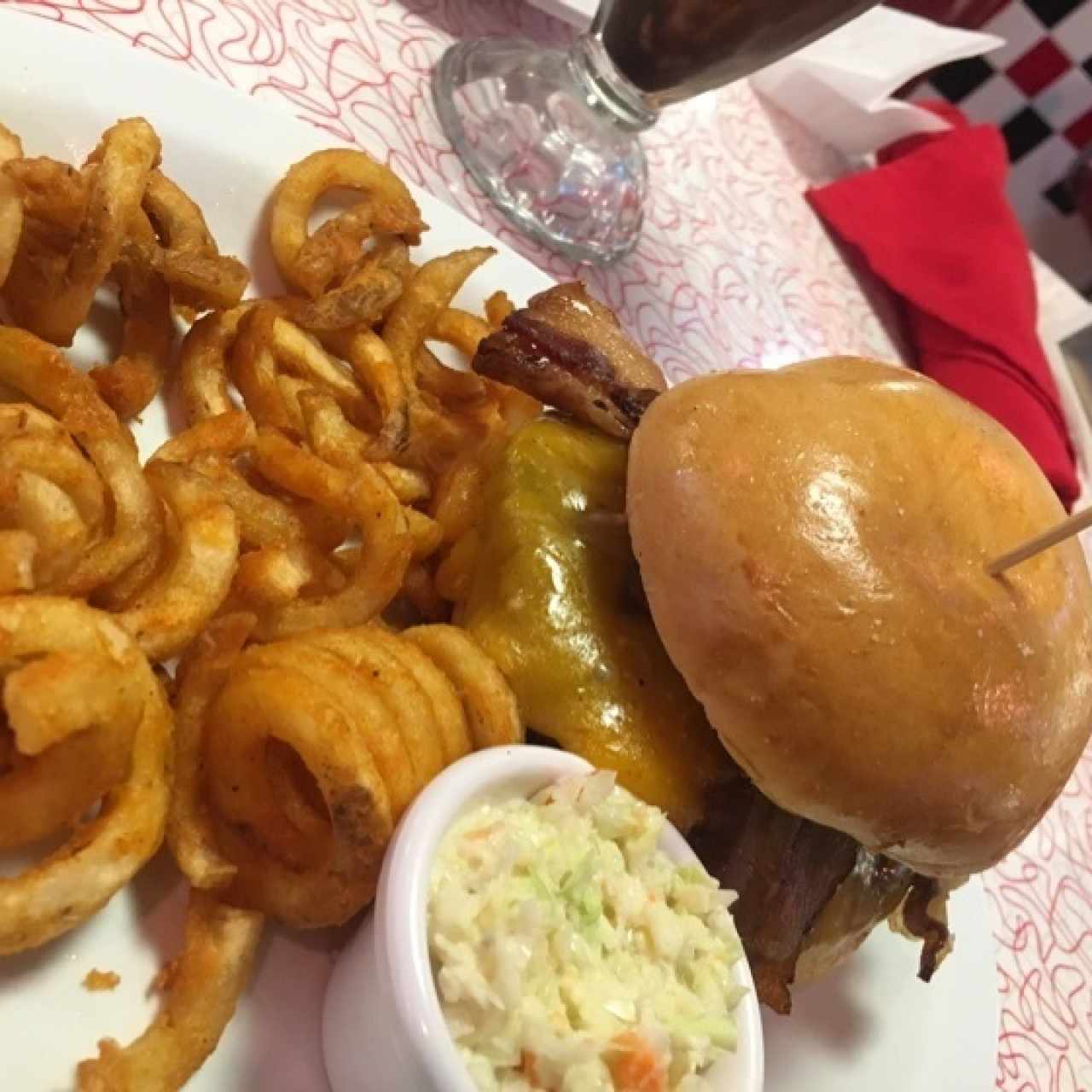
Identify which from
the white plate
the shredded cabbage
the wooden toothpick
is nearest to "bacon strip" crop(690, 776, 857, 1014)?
the shredded cabbage

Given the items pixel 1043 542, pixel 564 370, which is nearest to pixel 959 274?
A: pixel 564 370

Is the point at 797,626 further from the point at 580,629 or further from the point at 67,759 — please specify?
the point at 67,759

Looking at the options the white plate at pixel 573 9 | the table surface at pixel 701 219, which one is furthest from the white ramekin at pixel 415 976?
the white plate at pixel 573 9

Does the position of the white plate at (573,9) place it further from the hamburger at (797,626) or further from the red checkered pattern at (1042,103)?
the red checkered pattern at (1042,103)

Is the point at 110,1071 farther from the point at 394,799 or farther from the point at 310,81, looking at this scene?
the point at 310,81

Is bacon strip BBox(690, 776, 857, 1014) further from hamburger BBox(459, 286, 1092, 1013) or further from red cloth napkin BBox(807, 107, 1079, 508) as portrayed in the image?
red cloth napkin BBox(807, 107, 1079, 508)

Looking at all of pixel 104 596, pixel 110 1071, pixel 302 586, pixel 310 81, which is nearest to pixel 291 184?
pixel 310 81
